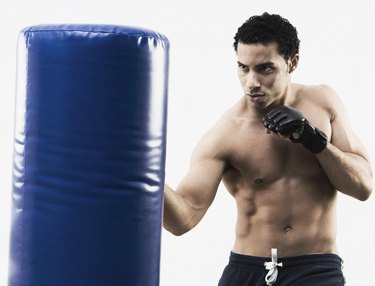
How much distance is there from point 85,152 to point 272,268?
110 centimetres

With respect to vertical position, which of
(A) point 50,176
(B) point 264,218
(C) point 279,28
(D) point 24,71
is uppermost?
(C) point 279,28

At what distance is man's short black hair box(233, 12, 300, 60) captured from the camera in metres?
2.71

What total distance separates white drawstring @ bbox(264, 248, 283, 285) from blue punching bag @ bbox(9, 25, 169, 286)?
0.88 meters

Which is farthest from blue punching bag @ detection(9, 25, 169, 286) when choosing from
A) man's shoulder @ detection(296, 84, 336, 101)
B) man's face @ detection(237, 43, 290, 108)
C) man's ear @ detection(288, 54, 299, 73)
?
man's shoulder @ detection(296, 84, 336, 101)

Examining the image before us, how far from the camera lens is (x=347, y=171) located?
8.71ft

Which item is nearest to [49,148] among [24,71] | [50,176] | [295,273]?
[50,176]

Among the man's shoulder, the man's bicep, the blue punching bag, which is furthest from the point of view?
the man's shoulder

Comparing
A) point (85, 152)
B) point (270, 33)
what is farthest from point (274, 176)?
point (85, 152)

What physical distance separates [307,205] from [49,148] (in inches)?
46.5

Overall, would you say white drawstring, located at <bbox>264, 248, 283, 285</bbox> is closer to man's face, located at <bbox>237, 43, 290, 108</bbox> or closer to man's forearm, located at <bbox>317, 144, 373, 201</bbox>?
man's forearm, located at <bbox>317, 144, 373, 201</bbox>

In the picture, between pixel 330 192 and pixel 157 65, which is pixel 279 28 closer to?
pixel 330 192

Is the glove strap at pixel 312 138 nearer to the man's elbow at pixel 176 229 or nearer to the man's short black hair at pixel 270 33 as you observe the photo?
the man's short black hair at pixel 270 33

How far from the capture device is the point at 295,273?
276 cm

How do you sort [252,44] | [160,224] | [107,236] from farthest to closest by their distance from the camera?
[252,44] → [160,224] → [107,236]
